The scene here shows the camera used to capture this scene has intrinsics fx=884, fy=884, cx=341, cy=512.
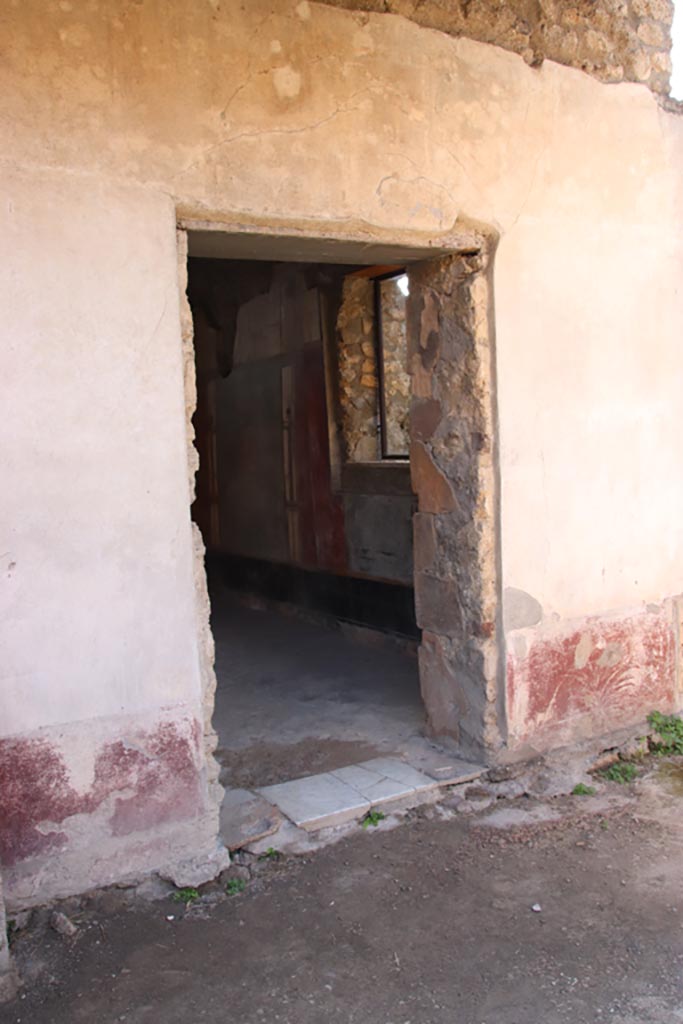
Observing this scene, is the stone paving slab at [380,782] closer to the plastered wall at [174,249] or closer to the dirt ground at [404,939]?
the dirt ground at [404,939]

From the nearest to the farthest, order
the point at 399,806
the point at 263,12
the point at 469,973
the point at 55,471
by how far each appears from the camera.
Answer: the point at 469,973 < the point at 55,471 < the point at 263,12 < the point at 399,806

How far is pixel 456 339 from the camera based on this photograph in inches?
141

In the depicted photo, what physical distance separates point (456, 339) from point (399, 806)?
1.86m

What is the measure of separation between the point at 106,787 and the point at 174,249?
1.71m

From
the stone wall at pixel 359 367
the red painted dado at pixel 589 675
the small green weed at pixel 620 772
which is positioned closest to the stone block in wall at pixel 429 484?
the red painted dado at pixel 589 675

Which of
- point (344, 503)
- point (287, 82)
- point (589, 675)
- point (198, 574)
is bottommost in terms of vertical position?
point (589, 675)

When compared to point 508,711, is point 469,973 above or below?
below

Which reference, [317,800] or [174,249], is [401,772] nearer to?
[317,800]

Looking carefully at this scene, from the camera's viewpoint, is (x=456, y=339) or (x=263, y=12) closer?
(x=263, y=12)

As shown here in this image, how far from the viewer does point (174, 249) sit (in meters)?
2.82

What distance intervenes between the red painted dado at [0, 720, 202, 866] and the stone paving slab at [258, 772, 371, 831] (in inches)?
19.0

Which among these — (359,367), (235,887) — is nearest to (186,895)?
(235,887)

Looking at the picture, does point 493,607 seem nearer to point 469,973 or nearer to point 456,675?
point 456,675

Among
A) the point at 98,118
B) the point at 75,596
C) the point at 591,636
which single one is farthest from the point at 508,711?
the point at 98,118
